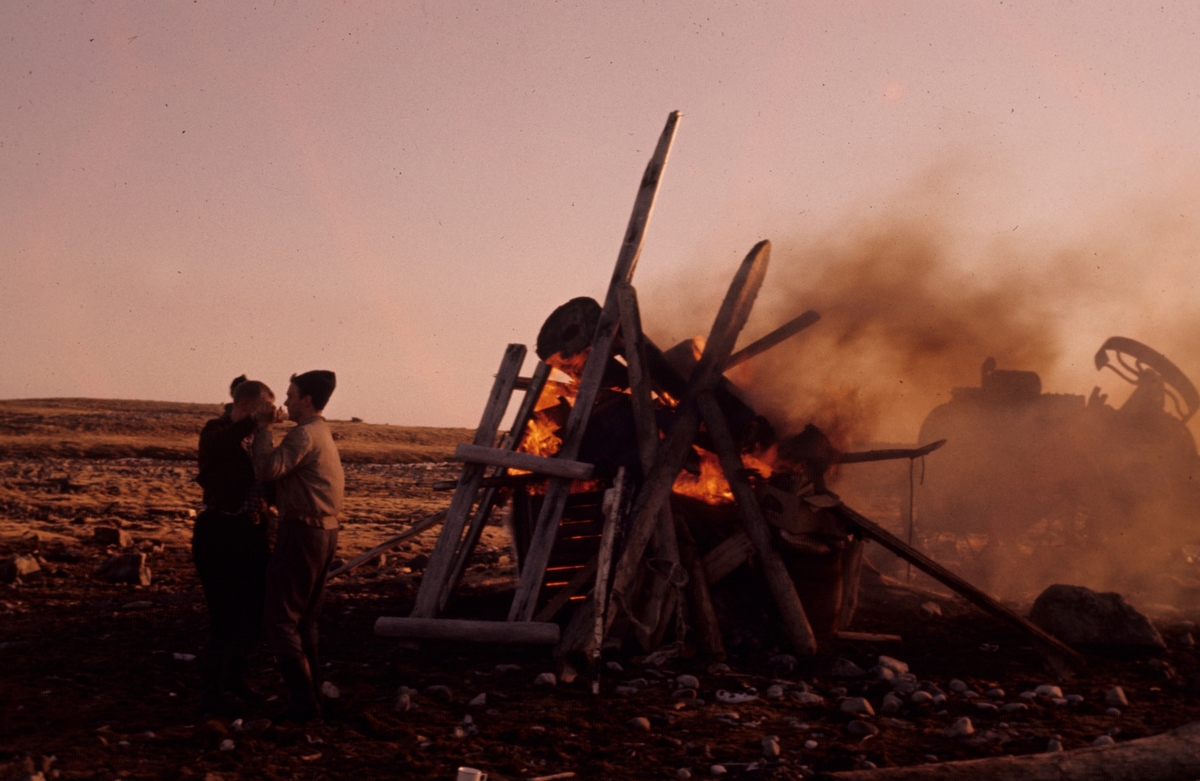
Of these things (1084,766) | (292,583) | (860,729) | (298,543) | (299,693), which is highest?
(298,543)

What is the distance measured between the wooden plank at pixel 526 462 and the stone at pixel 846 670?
2.79 meters

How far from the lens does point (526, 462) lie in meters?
8.77

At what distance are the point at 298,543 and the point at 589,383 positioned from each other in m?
3.89

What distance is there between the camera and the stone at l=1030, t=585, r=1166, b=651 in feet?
28.5

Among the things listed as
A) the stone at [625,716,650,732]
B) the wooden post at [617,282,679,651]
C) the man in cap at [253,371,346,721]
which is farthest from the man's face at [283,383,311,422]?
the wooden post at [617,282,679,651]

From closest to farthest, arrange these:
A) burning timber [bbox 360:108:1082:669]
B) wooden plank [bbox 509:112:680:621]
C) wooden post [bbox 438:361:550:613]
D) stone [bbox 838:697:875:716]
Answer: stone [bbox 838:697:875:716], burning timber [bbox 360:108:1082:669], wooden plank [bbox 509:112:680:621], wooden post [bbox 438:361:550:613]

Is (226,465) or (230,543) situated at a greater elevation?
(226,465)

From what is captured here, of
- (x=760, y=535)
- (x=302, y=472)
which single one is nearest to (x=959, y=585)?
(x=760, y=535)

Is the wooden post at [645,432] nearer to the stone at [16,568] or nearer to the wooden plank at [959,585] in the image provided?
the wooden plank at [959,585]

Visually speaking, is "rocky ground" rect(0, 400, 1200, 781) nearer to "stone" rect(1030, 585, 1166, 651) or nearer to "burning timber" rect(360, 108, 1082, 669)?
"stone" rect(1030, 585, 1166, 651)

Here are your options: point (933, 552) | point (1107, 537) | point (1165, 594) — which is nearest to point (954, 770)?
point (1165, 594)

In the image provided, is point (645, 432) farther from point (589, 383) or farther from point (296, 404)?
point (296, 404)

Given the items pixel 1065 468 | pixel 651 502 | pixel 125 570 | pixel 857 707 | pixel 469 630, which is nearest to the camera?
pixel 857 707

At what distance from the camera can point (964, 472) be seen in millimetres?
17359
